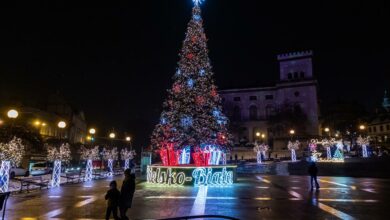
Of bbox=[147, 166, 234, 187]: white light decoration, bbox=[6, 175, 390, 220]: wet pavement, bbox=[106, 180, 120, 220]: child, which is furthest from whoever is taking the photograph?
bbox=[147, 166, 234, 187]: white light decoration

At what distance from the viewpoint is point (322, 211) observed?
41.1 ft

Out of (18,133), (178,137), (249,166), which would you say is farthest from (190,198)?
→ (249,166)

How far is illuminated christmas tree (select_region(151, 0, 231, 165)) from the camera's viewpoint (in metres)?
25.9

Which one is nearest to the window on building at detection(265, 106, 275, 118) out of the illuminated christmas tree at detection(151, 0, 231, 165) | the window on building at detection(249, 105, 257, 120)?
the window on building at detection(249, 105, 257, 120)

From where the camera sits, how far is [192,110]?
86.0ft

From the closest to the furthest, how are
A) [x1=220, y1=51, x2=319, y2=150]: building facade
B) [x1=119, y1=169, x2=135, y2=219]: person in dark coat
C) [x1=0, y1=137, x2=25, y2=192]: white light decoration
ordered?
[x1=119, y1=169, x2=135, y2=219]: person in dark coat
[x1=0, y1=137, x2=25, y2=192]: white light decoration
[x1=220, y1=51, x2=319, y2=150]: building facade

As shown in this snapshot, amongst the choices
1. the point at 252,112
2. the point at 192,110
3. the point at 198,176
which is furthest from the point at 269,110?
the point at 198,176

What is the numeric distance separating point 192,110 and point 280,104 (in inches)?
2228

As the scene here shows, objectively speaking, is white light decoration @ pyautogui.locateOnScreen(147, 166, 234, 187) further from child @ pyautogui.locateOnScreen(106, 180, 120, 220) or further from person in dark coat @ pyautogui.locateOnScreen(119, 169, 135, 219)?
child @ pyautogui.locateOnScreen(106, 180, 120, 220)

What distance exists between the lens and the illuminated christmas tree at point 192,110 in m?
25.9

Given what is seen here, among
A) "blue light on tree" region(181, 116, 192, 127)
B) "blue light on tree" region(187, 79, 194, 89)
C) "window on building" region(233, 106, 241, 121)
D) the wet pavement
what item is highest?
"window on building" region(233, 106, 241, 121)

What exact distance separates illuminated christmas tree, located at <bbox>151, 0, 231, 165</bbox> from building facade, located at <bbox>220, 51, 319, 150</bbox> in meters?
49.0

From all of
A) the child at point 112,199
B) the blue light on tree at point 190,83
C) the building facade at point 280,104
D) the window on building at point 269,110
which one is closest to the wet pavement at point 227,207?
the child at point 112,199

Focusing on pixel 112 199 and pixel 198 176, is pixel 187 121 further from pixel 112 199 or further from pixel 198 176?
pixel 112 199
